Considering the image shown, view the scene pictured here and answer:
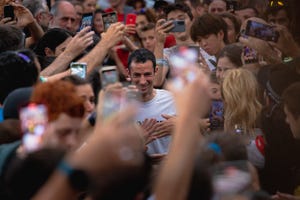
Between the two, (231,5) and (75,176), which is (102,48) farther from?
(231,5)

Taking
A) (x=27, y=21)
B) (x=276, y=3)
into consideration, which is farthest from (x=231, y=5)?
(x=27, y=21)

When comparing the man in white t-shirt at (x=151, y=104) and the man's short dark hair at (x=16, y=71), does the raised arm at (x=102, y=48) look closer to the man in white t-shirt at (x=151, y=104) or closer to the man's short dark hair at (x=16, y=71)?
the man in white t-shirt at (x=151, y=104)

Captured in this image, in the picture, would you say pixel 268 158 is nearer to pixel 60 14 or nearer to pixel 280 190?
pixel 280 190

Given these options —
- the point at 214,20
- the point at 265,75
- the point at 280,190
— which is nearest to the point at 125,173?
the point at 280,190

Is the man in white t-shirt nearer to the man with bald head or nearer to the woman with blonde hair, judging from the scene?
Answer: the woman with blonde hair

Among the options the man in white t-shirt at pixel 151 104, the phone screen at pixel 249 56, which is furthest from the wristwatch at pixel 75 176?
the phone screen at pixel 249 56

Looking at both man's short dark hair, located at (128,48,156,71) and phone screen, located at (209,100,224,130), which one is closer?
phone screen, located at (209,100,224,130)

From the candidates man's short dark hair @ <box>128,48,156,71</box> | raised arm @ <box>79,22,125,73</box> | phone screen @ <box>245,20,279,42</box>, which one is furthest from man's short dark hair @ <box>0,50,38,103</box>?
phone screen @ <box>245,20,279,42</box>

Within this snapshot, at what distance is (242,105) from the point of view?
6496 millimetres

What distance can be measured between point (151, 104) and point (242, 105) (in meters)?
0.86

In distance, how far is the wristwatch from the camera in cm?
304

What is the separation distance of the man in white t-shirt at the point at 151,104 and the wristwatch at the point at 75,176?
354 centimetres

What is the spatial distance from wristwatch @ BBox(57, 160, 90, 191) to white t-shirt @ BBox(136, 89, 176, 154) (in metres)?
3.64

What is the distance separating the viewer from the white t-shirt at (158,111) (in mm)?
6809
